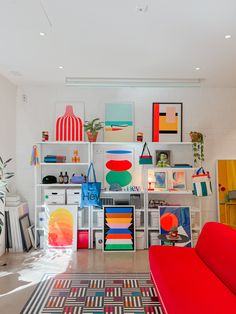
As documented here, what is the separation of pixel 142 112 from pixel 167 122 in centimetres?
49

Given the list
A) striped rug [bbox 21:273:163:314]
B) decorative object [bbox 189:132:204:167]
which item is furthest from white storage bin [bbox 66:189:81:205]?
decorative object [bbox 189:132:204:167]

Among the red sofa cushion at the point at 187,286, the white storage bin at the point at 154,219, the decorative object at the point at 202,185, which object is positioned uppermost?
the decorative object at the point at 202,185

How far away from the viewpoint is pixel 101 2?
226 centimetres

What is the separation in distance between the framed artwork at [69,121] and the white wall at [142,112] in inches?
4.3

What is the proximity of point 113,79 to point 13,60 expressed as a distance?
1616 mm

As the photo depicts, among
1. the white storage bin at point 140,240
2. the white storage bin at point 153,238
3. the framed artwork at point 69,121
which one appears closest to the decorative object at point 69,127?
the framed artwork at point 69,121

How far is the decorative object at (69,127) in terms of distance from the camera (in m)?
4.68

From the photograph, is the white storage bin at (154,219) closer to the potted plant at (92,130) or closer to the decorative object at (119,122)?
the decorative object at (119,122)

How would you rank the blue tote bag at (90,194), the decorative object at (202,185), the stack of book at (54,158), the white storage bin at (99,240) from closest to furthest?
the decorative object at (202,185) → the blue tote bag at (90,194) → the white storage bin at (99,240) → the stack of book at (54,158)

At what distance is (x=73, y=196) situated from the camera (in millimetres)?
4430

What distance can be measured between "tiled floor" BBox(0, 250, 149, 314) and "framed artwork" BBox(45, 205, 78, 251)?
0.16m

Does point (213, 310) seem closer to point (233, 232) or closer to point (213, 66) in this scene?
point (233, 232)

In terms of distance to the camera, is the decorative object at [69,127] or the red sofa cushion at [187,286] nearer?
the red sofa cushion at [187,286]

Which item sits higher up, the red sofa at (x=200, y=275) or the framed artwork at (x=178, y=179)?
the framed artwork at (x=178, y=179)
